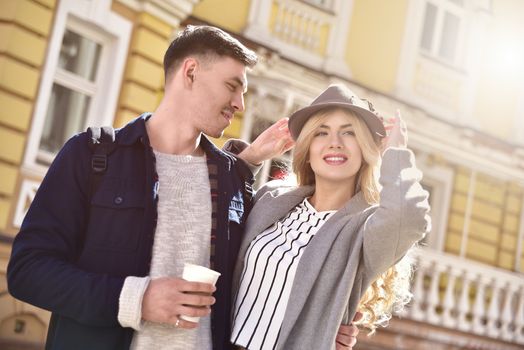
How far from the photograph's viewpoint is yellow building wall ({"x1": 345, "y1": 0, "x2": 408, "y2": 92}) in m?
10.0

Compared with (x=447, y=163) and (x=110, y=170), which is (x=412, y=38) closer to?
(x=447, y=163)

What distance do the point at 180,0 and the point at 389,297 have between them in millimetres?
5451

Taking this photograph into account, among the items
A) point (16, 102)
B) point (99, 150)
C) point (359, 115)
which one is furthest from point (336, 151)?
point (16, 102)

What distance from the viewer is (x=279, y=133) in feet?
10.3

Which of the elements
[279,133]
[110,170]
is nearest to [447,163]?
[279,133]

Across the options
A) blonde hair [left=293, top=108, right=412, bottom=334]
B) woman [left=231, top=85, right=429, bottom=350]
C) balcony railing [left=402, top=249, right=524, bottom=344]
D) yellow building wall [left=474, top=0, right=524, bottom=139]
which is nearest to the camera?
woman [left=231, top=85, right=429, bottom=350]

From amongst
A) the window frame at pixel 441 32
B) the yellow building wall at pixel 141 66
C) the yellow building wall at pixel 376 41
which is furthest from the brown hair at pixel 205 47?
the window frame at pixel 441 32

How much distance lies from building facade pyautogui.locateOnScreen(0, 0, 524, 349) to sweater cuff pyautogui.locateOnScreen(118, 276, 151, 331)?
3012 millimetres

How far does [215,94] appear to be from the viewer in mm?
2576

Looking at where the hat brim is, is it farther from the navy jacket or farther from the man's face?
the navy jacket

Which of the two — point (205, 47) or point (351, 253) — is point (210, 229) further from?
point (205, 47)

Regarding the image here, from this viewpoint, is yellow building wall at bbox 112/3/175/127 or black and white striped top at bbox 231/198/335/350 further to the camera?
yellow building wall at bbox 112/3/175/127

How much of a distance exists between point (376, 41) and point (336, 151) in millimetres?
7891

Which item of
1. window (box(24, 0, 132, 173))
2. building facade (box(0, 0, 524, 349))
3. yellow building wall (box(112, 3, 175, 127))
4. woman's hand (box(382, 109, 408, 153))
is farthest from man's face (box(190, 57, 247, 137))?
yellow building wall (box(112, 3, 175, 127))
